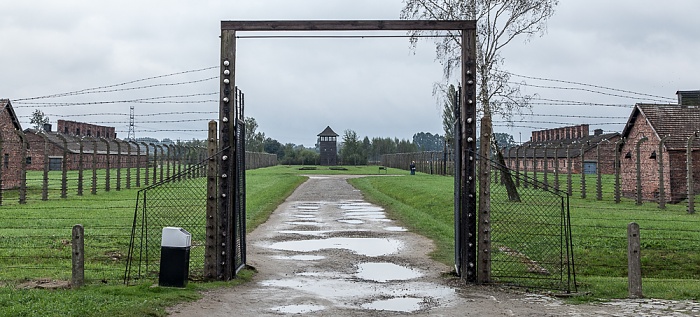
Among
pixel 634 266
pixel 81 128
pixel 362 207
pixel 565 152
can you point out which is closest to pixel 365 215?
pixel 362 207

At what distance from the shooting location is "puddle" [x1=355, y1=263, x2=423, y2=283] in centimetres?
1173

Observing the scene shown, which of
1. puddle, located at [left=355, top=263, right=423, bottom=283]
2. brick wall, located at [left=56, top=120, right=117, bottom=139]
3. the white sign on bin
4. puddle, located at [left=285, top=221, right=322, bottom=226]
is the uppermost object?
brick wall, located at [left=56, top=120, right=117, bottom=139]

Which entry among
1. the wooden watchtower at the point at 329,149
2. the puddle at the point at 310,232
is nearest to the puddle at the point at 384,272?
the puddle at the point at 310,232

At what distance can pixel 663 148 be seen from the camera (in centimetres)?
3019

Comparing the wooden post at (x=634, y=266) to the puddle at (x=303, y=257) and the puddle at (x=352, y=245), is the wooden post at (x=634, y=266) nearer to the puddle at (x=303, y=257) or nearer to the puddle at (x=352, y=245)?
the puddle at (x=352, y=245)

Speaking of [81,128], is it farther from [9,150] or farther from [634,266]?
[634,266]

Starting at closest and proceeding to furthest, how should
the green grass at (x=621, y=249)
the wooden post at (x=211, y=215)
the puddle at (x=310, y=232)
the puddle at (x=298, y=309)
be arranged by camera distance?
1. the puddle at (x=298, y=309)
2. the green grass at (x=621, y=249)
3. the wooden post at (x=211, y=215)
4. the puddle at (x=310, y=232)

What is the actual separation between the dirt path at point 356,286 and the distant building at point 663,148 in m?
15.9

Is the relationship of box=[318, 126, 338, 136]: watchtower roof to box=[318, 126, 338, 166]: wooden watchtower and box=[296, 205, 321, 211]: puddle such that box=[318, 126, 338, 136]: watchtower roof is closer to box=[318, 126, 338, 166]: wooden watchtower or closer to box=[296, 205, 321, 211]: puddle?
box=[318, 126, 338, 166]: wooden watchtower

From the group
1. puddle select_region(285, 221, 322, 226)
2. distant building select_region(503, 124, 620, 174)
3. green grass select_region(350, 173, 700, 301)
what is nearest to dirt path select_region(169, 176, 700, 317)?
green grass select_region(350, 173, 700, 301)

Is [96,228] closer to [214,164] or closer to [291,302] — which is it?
[214,164]

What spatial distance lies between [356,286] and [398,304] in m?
1.55

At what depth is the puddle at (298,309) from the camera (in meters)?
8.73

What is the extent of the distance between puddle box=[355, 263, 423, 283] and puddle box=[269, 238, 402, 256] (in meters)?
1.60
